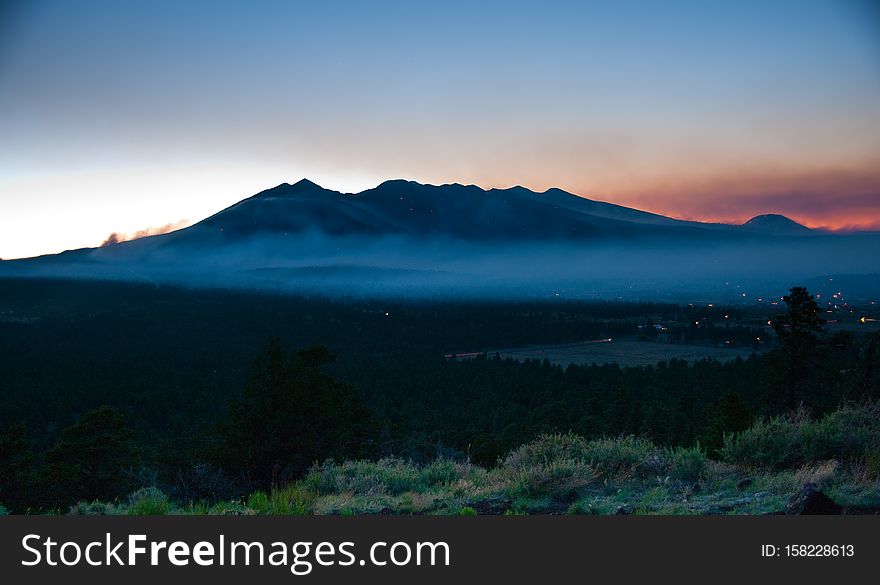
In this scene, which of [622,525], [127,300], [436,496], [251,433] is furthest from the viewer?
[127,300]

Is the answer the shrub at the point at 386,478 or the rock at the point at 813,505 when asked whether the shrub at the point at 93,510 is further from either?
the rock at the point at 813,505

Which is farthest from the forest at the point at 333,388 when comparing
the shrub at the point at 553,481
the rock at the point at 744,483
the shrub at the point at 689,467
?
the shrub at the point at 553,481

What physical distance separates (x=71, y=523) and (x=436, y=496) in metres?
3.60

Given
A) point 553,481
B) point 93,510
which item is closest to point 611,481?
point 553,481

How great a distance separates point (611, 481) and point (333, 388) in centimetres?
1615

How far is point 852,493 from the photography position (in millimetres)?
6398

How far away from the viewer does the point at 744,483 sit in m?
7.25

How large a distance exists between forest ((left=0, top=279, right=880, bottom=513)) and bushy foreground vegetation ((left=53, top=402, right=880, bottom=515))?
2.70 feet

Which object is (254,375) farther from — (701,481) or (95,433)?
(701,481)

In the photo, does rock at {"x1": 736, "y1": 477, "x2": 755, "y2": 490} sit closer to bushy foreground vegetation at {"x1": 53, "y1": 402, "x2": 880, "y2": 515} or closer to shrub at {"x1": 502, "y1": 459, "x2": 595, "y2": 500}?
bushy foreground vegetation at {"x1": 53, "y1": 402, "x2": 880, "y2": 515}

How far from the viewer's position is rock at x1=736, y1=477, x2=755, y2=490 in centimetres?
713

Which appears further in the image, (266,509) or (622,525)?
(266,509)

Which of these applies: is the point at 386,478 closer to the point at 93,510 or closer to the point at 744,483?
the point at 93,510

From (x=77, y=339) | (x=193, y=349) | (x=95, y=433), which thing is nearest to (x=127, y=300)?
(x=77, y=339)
